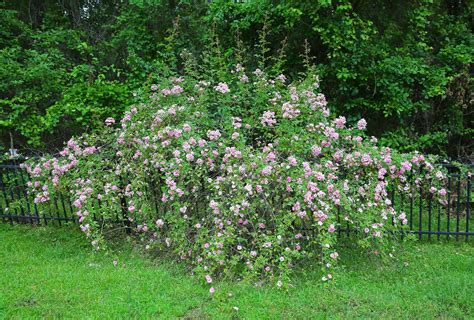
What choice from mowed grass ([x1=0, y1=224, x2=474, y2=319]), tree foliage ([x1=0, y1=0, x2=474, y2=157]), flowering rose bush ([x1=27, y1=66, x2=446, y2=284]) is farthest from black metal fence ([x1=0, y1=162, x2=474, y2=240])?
tree foliage ([x1=0, y1=0, x2=474, y2=157])

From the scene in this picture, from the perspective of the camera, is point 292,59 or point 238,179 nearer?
point 238,179

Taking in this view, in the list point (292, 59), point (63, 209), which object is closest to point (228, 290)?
point (63, 209)

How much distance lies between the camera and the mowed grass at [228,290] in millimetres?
3385

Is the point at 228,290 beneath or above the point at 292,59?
beneath

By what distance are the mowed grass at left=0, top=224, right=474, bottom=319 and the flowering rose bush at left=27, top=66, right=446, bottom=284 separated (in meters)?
0.19

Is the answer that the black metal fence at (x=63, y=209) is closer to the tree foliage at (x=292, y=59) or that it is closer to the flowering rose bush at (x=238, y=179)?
the flowering rose bush at (x=238, y=179)

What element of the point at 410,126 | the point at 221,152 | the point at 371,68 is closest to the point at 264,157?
the point at 221,152

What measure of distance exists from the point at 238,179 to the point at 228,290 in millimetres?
911

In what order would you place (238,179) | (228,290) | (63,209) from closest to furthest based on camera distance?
(228,290) < (238,179) < (63,209)

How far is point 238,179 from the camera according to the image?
3.82 metres

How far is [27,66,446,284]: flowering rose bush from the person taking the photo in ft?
12.5

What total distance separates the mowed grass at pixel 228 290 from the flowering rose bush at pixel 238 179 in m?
0.19

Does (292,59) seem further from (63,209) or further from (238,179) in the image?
(63,209)

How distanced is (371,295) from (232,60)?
449 centimetres
